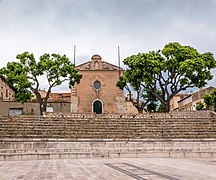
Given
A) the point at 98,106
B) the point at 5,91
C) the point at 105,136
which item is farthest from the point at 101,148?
the point at 5,91

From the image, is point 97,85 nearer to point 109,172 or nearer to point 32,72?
point 32,72

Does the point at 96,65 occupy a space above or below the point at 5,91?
above

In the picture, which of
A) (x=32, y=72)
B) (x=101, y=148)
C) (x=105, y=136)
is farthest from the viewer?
(x=32, y=72)

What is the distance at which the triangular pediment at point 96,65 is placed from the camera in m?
41.9

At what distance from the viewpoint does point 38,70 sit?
3297 centimetres

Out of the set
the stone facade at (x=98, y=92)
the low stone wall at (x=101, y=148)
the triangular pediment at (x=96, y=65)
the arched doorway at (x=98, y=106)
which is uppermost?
the triangular pediment at (x=96, y=65)

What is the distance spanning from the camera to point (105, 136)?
67.7 feet

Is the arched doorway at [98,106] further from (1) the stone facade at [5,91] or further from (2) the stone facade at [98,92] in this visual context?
(1) the stone facade at [5,91]

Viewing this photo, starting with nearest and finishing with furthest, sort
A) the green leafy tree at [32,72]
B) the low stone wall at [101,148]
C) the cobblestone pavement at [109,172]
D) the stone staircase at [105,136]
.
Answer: the cobblestone pavement at [109,172]
the low stone wall at [101,148]
the stone staircase at [105,136]
the green leafy tree at [32,72]

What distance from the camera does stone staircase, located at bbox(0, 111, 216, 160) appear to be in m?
15.8

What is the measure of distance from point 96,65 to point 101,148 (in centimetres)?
2481

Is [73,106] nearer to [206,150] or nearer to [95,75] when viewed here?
[95,75]

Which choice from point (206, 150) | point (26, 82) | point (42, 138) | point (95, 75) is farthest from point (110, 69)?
point (206, 150)

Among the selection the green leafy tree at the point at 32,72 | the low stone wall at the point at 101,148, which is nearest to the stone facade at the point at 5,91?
the green leafy tree at the point at 32,72
